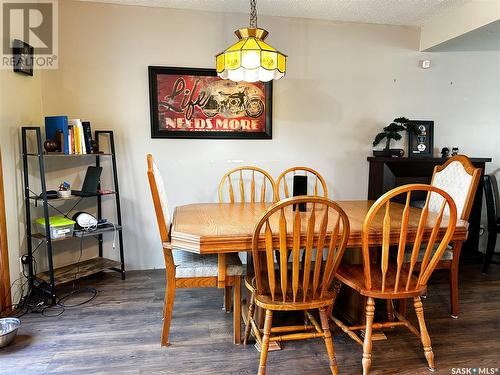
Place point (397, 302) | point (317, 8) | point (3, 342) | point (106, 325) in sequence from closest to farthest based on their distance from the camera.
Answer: point (3, 342)
point (106, 325)
point (397, 302)
point (317, 8)

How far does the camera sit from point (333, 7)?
10.0 feet

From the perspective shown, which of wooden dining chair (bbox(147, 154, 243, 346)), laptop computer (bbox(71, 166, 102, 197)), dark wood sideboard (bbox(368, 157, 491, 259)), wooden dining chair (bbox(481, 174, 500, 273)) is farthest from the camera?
dark wood sideboard (bbox(368, 157, 491, 259))

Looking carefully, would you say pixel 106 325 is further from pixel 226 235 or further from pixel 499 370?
pixel 499 370

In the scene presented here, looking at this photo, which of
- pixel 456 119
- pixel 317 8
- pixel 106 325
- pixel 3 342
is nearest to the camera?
pixel 3 342

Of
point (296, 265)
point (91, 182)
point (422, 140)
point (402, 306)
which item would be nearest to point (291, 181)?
point (422, 140)

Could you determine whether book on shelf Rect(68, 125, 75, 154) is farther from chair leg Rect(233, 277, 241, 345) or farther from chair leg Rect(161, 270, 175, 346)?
chair leg Rect(233, 277, 241, 345)

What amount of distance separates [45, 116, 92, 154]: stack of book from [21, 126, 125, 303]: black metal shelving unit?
0.06m

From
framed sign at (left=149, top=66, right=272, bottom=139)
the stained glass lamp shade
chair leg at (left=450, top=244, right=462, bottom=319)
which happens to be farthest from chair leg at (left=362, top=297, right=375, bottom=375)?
framed sign at (left=149, top=66, right=272, bottom=139)

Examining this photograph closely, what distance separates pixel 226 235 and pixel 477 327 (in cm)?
177

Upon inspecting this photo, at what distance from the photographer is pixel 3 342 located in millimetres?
1973

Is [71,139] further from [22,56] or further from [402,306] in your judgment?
[402,306]

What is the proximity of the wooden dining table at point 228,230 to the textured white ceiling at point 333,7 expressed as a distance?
1748 mm

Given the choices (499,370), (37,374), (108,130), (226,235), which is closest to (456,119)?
(499,370)

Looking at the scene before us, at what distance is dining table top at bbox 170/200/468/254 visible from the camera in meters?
1.74
